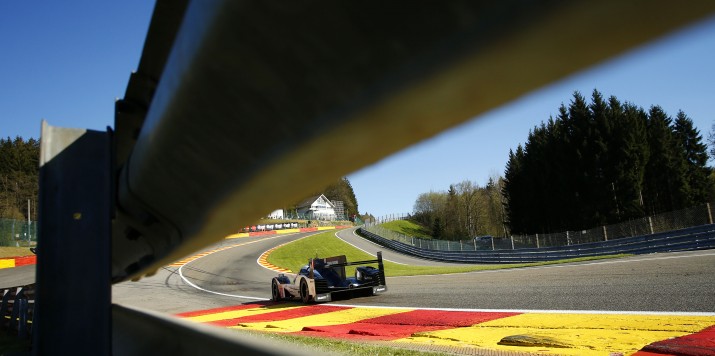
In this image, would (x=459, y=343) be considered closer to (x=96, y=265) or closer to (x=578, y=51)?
(x=96, y=265)

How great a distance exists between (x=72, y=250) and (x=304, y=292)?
422 inches

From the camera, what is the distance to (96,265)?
6.28 ft

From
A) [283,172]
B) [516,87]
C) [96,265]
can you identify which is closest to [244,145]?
[283,172]

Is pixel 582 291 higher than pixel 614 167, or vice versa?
pixel 614 167

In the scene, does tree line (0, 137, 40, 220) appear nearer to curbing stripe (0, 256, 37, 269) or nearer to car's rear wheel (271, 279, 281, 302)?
curbing stripe (0, 256, 37, 269)

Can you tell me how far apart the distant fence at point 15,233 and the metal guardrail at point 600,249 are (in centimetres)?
3234

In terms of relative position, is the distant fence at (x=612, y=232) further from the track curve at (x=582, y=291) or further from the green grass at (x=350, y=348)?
the green grass at (x=350, y=348)

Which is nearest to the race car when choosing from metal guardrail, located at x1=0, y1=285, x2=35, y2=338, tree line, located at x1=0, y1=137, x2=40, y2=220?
metal guardrail, located at x1=0, y1=285, x2=35, y2=338

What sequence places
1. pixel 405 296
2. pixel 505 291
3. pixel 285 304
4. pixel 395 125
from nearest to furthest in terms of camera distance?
pixel 395 125, pixel 505 291, pixel 405 296, pixel 285 304

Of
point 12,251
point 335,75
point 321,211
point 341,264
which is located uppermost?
point 321,211

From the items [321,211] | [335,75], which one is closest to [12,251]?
[335,75]

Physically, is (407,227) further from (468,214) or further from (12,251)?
(12,251)

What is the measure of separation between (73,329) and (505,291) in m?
9.68

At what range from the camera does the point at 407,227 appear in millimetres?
80875
